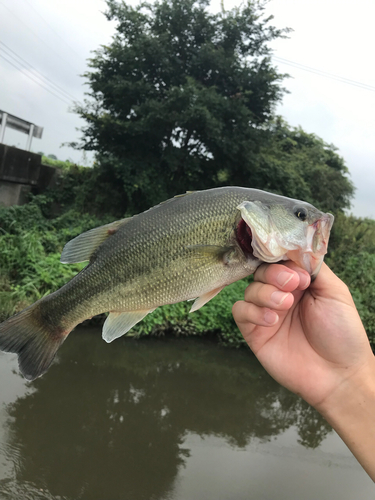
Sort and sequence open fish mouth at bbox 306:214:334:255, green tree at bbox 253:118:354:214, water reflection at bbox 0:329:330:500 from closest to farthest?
1. open fish mouth at bbox 306:214:334:255
2. water reflection at bbox 0:329:330:500
3. green tree at bbox 253:118:354:214

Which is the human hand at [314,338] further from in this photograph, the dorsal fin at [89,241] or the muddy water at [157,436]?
the muddy water at [157,436]

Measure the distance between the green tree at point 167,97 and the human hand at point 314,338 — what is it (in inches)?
352

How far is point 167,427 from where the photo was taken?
467cm

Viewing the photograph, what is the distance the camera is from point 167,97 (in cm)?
1026

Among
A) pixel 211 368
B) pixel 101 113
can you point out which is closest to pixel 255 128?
pixel 101 113

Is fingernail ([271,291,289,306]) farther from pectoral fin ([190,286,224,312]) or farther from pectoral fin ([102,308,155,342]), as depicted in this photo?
pectoral fin ([102,308,155,342])

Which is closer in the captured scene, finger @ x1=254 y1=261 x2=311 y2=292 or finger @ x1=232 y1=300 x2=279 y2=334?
finger @ x1=254 y1=261 x2=311 y2=292

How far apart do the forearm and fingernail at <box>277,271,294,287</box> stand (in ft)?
2.60

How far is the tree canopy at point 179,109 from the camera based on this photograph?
10609mm

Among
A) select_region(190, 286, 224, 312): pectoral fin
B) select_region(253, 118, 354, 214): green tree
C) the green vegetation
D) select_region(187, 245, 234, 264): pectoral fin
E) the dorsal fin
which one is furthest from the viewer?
select_region(253, 118, 354, 214): green tree

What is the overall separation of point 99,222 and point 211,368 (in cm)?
611

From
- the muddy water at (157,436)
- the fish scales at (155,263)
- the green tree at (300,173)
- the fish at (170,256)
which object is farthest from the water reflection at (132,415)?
the green tree at (300,173)

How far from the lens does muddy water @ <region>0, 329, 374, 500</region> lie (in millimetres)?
3688

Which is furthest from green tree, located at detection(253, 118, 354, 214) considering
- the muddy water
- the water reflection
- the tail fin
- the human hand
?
the tail fin
